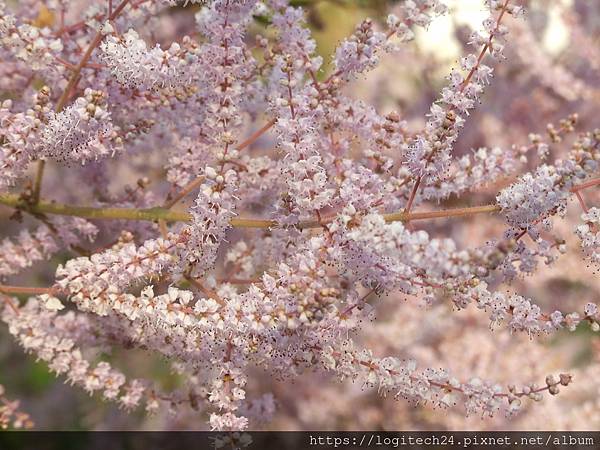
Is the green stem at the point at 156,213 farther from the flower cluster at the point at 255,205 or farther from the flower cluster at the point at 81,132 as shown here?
the flower cluster at the point at 81,132

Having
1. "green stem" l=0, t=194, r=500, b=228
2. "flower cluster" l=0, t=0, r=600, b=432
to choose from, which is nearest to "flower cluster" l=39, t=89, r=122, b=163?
"flower cluster" l=0, t=0, r=600, b=432

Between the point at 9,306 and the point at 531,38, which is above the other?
the point at 531,38

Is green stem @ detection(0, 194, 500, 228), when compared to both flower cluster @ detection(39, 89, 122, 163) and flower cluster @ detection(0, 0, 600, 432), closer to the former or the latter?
flower cluster @ detection(0, 0, 600, 432)

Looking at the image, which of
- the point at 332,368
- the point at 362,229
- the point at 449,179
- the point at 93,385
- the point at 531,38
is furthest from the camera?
the point at 531,38

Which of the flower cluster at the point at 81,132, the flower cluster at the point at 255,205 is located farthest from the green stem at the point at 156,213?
the flower cluster at the point at 81,132

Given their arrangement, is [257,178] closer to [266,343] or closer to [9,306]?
[266,343]

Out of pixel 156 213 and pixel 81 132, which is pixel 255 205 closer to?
pixel 156 213

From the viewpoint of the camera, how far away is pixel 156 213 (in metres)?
1.90

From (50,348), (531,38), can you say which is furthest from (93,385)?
(531,38)

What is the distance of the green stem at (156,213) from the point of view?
5.57 feet

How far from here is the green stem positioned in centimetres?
170

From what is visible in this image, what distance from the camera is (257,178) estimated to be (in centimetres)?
198

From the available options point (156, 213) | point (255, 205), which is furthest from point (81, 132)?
point (255, 205)

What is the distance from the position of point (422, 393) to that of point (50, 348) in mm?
1087
